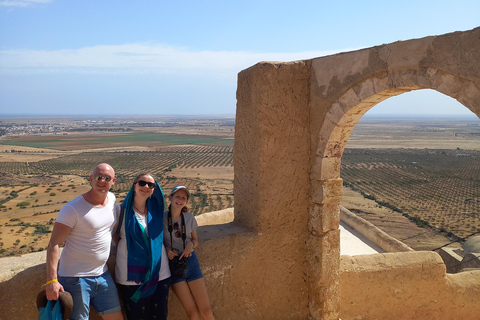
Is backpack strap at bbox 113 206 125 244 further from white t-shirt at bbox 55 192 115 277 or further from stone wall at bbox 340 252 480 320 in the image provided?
stone wall at bbox 340 252 480 320

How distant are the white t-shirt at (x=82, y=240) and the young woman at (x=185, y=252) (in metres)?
0.64

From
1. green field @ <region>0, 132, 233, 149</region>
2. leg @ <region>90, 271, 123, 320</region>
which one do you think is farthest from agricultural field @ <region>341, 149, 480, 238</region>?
green field @ <region>0, 132, 233, 149</region>

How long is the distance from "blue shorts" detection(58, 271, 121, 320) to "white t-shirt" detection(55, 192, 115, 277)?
45mm

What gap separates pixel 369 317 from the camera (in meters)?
4.64

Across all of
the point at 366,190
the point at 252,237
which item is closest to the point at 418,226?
the point at 366,190

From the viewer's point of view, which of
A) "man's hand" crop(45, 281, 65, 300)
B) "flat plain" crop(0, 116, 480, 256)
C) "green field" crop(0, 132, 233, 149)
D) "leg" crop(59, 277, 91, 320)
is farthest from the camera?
"green field" crop(0, 132, 233, 149)

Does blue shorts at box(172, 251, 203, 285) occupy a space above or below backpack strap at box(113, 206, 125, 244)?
below

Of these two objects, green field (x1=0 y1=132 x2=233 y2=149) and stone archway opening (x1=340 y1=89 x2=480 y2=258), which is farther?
green field (x1=0 y1=132 x2=233 y2=149)

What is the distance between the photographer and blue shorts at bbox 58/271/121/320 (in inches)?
103

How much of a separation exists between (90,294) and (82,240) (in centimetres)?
40

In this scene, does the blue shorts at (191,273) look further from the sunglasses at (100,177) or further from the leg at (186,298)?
the sunglasses at (100,177)

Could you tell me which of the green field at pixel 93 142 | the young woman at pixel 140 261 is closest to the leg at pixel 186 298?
the young woman at pixel 140 261

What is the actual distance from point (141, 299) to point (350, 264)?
8.67 feet

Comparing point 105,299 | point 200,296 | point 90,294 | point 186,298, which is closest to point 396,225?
point 200,296
